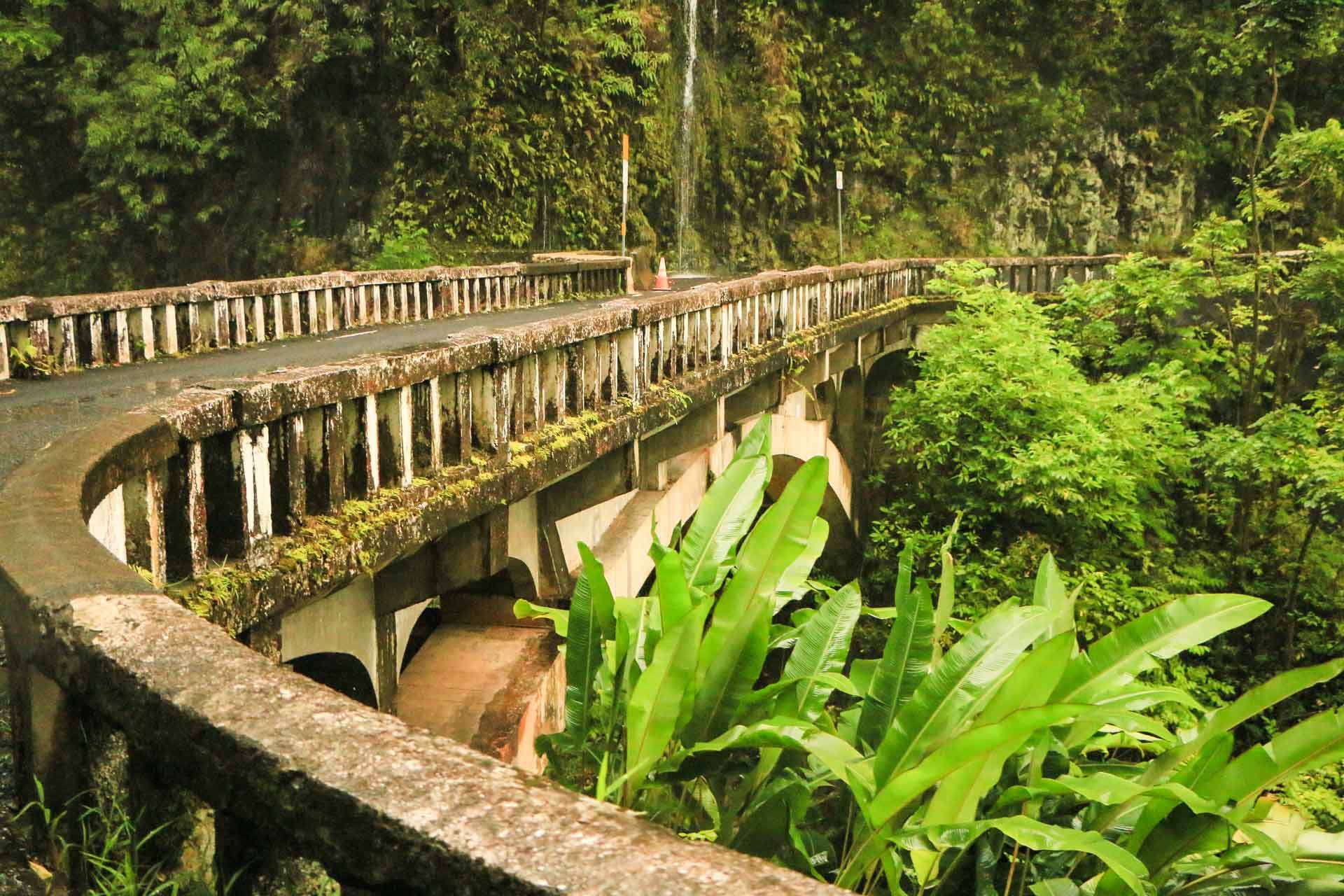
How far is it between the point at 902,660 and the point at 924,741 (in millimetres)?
331

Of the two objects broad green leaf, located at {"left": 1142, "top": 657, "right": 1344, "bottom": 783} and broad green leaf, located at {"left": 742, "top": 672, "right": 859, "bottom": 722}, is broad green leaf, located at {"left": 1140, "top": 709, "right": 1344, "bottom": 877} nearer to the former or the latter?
broad green leaf, located at {"left": 1142, "top": 657, "right": 1344, "bottom": 783}

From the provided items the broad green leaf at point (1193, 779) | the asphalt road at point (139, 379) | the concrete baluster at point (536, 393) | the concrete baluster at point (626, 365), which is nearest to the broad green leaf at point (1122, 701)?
the broad green leaf at point (1193, 779)

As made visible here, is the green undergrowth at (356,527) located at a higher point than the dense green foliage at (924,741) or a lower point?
higher

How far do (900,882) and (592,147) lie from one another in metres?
27.4

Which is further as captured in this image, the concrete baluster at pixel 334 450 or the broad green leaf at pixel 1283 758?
the concrete baluster at pixel 334 450

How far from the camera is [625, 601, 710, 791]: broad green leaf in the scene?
2.99 m

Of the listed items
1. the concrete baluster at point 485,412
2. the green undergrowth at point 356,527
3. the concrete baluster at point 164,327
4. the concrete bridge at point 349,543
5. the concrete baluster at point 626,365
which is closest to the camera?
the concrete bridge at point 349,543

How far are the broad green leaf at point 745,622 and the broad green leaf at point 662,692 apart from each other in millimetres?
272

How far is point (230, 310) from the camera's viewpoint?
433 inches

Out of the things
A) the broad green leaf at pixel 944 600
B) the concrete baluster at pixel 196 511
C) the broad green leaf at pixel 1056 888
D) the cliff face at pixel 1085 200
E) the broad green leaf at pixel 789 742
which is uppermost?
the cliff face at pixel 1085 200

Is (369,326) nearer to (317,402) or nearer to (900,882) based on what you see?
(317,402)

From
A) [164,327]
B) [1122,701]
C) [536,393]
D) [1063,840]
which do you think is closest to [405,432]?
[536,393]

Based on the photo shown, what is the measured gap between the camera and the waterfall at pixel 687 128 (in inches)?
1251

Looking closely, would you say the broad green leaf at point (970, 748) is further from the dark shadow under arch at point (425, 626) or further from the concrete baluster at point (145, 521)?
the dark shadow under arch at point (425, 626)
